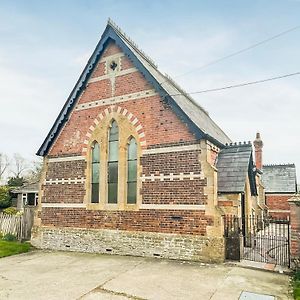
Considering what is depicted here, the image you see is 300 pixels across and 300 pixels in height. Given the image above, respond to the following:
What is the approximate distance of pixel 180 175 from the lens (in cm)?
1192

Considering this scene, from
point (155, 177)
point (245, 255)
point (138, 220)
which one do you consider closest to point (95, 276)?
point (138, 220)

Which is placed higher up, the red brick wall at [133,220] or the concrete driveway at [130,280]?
the red brick wall at [133,220]

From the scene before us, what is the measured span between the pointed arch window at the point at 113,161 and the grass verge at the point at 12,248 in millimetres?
4917

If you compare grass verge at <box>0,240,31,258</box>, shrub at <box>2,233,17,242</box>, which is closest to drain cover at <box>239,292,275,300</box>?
grass verge at <box>0,240,31,258</box>

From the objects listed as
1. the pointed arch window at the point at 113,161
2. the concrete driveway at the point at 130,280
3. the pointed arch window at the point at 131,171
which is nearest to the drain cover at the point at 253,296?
the concrete driveway at the point at 130,280

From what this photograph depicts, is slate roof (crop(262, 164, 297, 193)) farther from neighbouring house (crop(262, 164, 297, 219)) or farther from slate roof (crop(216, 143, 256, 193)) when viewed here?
slate roof (crop(216, 143, 256, 193))

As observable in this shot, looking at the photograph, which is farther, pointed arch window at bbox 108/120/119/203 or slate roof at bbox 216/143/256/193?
pointed arch window at bbox 108/120/119/203

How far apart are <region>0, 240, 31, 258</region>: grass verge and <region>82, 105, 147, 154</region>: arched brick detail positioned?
546 centimetres

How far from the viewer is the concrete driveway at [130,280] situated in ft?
24.7

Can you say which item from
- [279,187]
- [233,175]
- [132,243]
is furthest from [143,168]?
[279,187]

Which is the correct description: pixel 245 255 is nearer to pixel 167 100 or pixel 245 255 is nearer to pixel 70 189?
pixel 167 100

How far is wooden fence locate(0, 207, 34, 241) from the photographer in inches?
654

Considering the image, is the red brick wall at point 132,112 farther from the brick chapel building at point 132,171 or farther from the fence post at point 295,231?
the fence post at point 295,231

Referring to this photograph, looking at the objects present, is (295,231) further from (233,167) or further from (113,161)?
(113,161)
